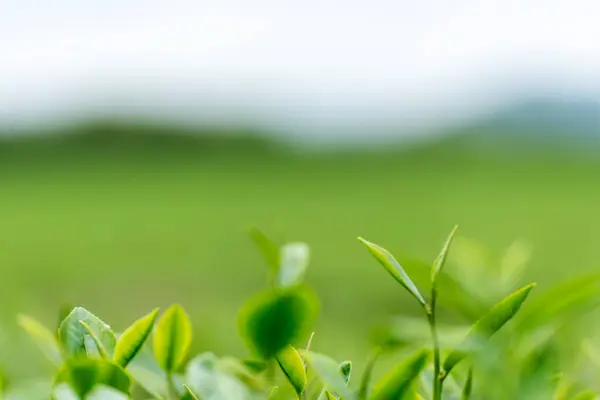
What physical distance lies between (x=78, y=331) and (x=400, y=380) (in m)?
0.09

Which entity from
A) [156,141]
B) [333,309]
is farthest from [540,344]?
[156,141]

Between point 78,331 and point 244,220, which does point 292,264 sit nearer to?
point 78,331

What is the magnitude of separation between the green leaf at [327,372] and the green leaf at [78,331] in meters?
0.06

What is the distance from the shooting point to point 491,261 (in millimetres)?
335

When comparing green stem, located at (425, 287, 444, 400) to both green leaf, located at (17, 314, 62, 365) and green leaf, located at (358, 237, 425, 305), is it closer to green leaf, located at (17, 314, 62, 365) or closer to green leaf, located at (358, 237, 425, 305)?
green leaf, located at (358, 237, 425, 305)

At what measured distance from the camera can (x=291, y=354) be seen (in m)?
0.19

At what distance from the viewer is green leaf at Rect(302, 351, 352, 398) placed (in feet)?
0.54

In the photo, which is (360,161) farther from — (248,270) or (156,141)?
(248,270)

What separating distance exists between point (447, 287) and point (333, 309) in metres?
2.17

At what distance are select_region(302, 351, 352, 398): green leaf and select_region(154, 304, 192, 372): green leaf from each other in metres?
0.06

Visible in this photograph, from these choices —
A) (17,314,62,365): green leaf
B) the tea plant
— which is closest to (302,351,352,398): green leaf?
the tea plant

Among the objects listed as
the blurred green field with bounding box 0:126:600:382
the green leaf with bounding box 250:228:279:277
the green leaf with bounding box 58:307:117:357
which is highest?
the green leaf with bounding box 250:228:279:277

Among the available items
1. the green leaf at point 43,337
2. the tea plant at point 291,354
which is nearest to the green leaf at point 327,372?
the tea plant at point 291,354

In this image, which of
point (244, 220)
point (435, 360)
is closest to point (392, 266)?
point (435, 360)
